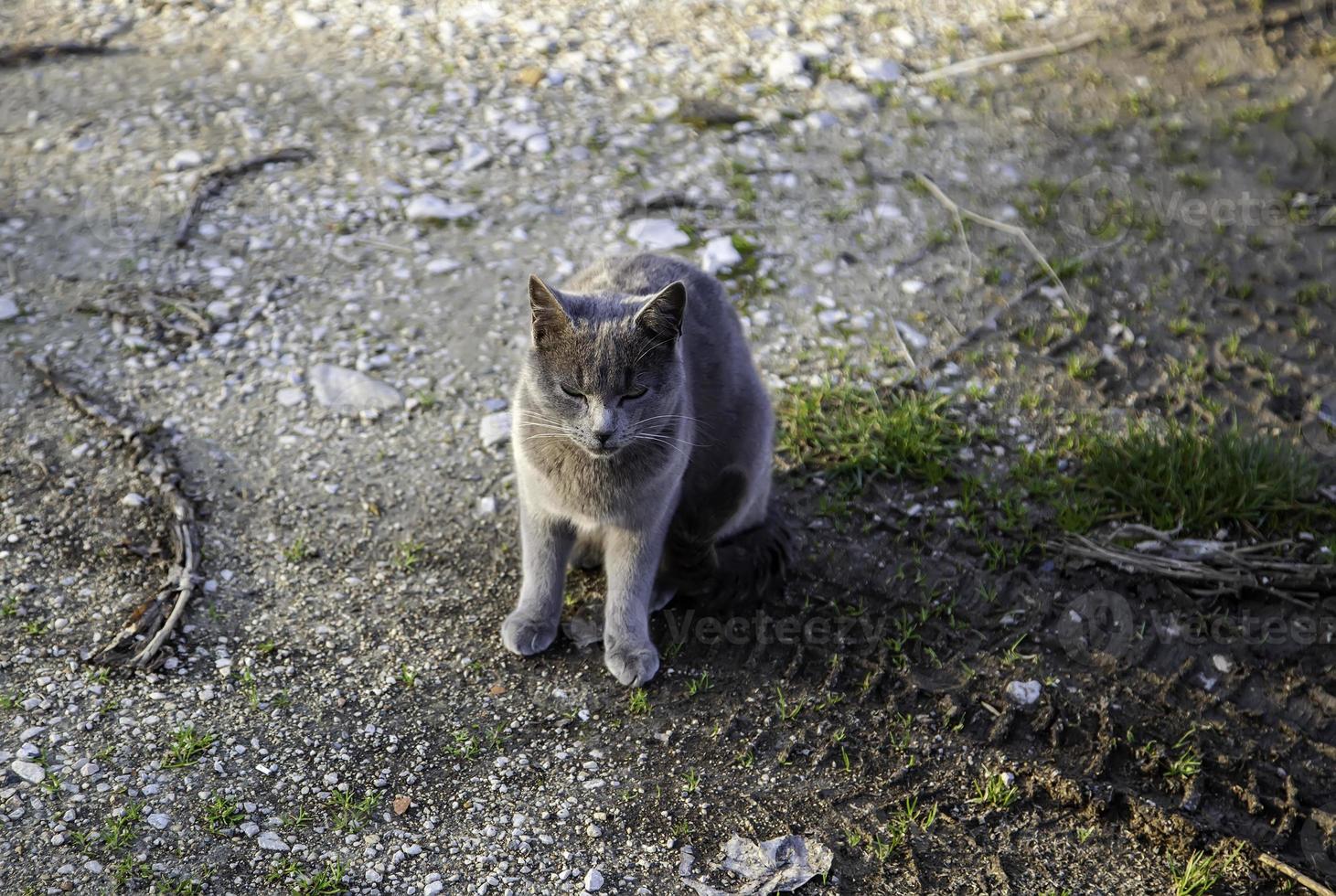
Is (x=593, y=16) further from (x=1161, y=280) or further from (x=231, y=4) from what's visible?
(x=1161, y=280)

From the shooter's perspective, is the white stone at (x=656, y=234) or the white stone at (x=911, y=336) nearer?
the white stone at (x=911, y=336)

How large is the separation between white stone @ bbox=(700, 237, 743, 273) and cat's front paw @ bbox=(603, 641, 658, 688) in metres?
2.07

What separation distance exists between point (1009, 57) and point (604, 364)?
14.6ft

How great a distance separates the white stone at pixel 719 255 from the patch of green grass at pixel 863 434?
81 centimetres

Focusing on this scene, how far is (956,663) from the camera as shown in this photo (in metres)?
3.45

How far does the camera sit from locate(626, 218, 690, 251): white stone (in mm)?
4910

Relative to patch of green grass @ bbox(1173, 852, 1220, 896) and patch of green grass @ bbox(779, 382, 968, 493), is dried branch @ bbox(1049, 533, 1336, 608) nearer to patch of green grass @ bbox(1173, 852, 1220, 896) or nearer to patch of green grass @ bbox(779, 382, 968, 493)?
patch of green grass @ bbox(779, 382, 968, 493)

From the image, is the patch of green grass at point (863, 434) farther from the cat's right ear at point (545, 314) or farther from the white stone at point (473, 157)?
the white stone at point (473, 157)

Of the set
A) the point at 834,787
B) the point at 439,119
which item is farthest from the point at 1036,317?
the point at 439,119

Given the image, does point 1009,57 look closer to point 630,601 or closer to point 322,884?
point 630,601

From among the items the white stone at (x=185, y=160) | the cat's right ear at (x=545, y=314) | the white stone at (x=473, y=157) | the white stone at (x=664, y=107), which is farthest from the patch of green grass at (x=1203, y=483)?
the white stone at (x=185, y=160)

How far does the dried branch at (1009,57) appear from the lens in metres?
6.12

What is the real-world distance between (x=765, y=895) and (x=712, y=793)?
1.09 ft

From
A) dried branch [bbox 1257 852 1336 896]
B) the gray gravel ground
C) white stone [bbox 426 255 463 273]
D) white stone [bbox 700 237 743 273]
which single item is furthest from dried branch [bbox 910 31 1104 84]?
dried branch [bbox 1257 852 1336 896]
